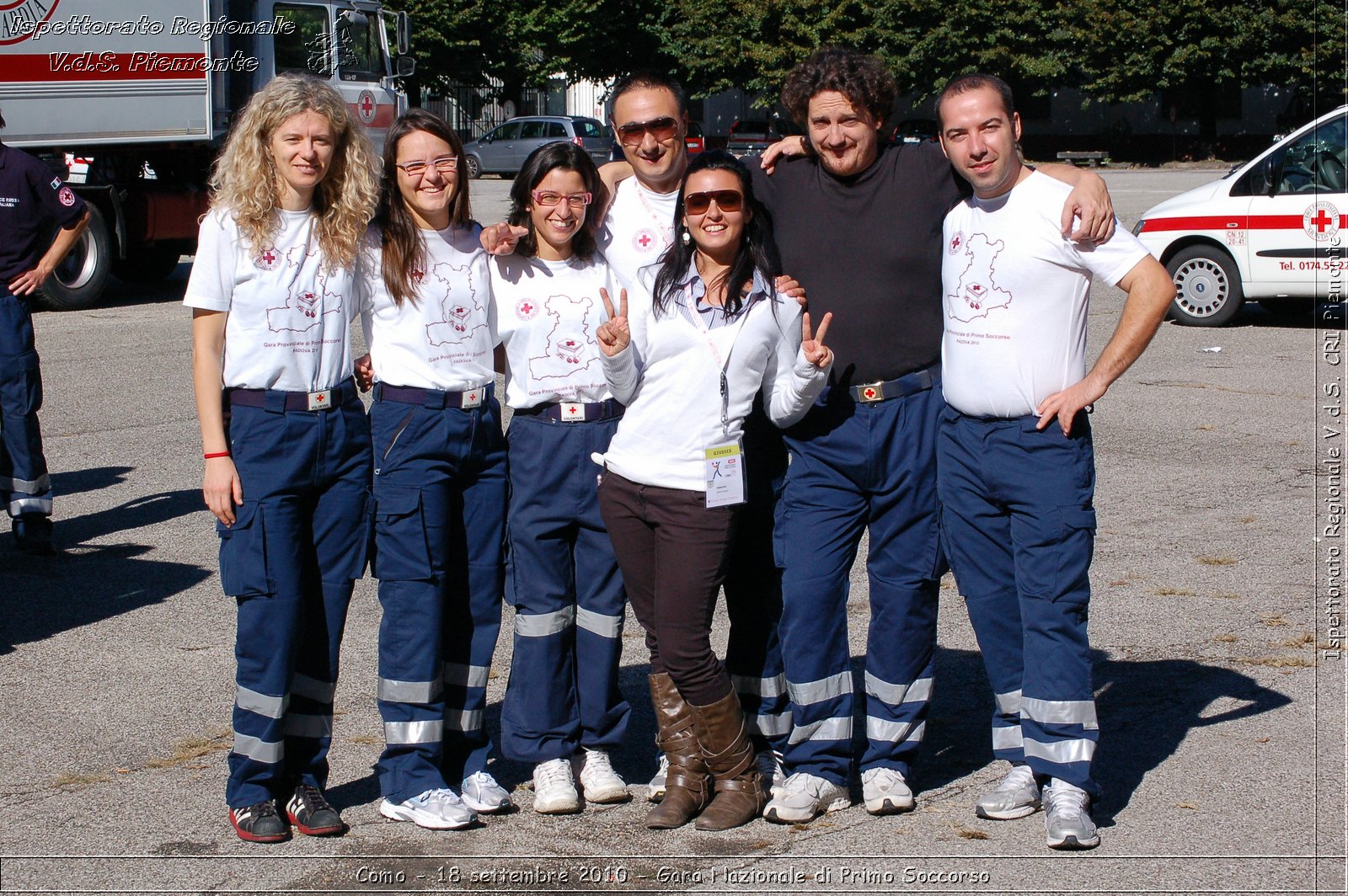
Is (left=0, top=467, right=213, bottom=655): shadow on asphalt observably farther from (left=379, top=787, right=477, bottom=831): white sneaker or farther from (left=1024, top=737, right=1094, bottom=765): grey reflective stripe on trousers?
(left=1024, top=737, right=1094, bottom=765): grey reflective stripe on trousers

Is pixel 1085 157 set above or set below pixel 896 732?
above

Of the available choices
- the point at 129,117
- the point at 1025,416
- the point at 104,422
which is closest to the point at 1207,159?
the point at 129,117

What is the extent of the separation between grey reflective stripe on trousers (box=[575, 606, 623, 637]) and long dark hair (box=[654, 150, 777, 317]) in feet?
3.03

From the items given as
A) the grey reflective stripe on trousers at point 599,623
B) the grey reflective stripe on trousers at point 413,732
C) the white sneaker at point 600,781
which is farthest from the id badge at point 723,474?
the grey reflective stripe on trousers at point 413,732

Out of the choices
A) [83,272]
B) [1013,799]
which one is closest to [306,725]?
[1013,799]

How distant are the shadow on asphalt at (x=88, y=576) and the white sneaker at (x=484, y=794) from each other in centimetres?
254

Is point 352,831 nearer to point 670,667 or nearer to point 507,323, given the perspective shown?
point 670,667

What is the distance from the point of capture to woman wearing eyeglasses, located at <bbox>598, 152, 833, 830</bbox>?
3936 millimetres

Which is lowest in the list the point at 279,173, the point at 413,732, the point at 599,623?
the point at 413,732

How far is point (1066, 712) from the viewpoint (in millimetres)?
4004

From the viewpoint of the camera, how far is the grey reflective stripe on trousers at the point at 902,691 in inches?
Result: 167

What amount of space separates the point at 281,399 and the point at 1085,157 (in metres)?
49.7

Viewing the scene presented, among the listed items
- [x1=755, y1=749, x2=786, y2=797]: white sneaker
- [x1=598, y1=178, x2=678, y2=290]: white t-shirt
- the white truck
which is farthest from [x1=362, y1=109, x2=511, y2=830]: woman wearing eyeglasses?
the white truck

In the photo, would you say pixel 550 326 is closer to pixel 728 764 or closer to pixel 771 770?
pixel 728 764
